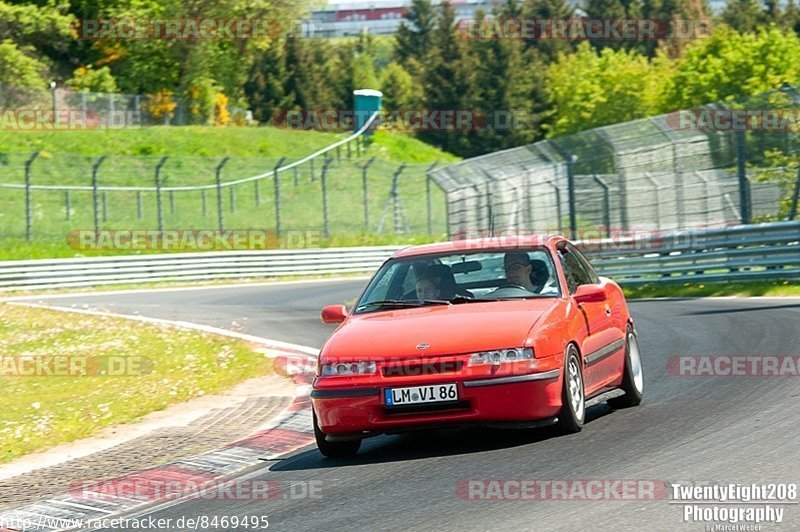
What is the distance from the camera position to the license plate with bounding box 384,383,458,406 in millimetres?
8102

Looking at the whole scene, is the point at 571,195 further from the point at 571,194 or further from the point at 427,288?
the point at 427,288

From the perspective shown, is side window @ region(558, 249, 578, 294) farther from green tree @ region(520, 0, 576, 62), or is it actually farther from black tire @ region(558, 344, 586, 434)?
green tree @ region(520, 0, 576, 62)

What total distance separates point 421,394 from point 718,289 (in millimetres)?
14705

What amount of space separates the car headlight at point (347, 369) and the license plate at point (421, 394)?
182mm

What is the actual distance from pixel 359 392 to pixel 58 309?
1789cm

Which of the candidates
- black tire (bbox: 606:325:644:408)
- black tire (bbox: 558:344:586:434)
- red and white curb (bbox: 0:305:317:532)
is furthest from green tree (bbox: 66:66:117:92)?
black tire (bbox: 558:344:586:434)

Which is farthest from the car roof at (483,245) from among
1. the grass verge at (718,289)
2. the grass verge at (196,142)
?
the grass verge at (196,142)

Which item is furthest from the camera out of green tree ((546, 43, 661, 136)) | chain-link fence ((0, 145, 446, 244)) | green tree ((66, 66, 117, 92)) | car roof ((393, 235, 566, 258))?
green tree ((546, 43, 661, 136))

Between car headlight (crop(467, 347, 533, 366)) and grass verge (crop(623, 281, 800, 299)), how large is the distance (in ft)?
42.2

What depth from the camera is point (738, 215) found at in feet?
74.5

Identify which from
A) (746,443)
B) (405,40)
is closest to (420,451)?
(746,443)

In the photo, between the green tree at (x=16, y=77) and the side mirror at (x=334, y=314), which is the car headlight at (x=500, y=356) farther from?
the green tree at (x=16, y=77)

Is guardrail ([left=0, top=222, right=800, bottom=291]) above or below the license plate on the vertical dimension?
below

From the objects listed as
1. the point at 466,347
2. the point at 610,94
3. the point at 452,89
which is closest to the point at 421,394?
the point at 466,347
